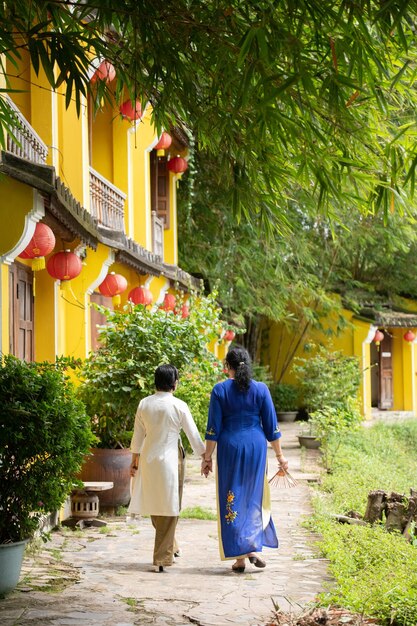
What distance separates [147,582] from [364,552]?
1691 millimetres

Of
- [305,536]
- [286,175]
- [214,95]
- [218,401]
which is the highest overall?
[214,95]

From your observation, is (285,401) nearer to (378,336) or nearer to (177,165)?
(378,336)

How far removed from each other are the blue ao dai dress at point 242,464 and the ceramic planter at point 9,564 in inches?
64.0

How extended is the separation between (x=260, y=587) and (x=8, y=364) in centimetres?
222

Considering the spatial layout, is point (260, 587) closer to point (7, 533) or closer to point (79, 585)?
point (79, 585)

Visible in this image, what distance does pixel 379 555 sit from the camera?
21.8 ft

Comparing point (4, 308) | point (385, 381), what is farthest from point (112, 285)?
point (385, 381)

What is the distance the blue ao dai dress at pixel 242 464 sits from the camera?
672 cm

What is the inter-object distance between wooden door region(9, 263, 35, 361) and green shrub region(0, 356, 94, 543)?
2.43m

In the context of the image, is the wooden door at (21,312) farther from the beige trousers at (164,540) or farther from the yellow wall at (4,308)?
the beige trousers at (164,540)

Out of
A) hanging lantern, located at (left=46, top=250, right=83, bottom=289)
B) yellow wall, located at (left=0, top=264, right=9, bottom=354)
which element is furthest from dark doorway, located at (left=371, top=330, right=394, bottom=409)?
yellow wall, located at (left=0, top=264, right=9, bottom=354)

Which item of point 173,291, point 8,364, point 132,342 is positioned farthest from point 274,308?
point 8,364

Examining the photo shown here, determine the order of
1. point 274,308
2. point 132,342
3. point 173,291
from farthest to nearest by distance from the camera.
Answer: point 274,308 < point 173,291 < point 132,342

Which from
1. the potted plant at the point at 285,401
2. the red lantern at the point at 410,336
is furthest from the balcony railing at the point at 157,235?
the red lantern at the point at 410,336
